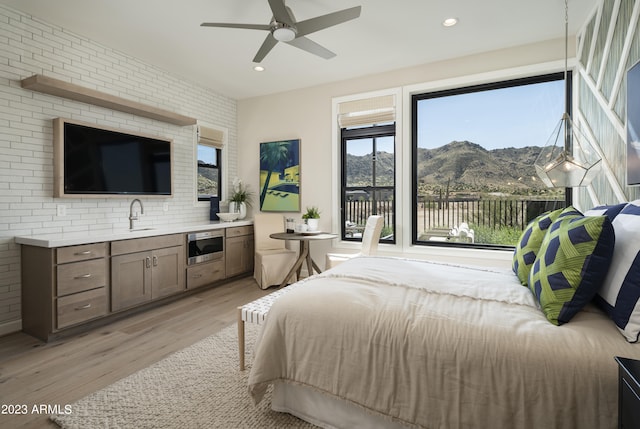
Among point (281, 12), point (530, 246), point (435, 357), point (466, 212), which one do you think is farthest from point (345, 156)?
point (435, 357)

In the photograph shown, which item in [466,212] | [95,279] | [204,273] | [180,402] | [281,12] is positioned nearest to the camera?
[180,402]

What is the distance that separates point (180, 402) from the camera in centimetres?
189

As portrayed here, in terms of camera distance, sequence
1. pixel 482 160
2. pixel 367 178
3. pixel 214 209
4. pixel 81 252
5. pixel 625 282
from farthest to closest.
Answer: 1. pixel 214 209
2. pixel 367 178
3. pixel 482 160
4. pixel 81 252
5. pixel 625 282

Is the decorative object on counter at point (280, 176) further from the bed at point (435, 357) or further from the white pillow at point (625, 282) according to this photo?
the white pillow at point (625, 282)

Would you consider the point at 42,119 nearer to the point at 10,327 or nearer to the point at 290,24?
the point at 10,327

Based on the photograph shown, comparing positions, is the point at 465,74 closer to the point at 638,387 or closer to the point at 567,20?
the point at 567,20

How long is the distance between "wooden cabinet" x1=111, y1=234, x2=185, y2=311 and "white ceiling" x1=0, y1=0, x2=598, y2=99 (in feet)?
6.91

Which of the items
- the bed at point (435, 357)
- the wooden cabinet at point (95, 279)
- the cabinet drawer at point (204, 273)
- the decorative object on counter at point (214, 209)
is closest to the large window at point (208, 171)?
the decorative object on counter at point (214, 209)

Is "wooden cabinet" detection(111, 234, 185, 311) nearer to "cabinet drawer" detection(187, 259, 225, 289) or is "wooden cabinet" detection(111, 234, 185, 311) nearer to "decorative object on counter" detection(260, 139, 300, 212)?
"cabinet drawer" detection(187, 259, 225, 289)

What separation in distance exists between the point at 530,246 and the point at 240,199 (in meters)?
3.98

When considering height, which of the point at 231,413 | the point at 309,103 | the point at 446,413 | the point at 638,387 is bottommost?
the point at 231,413

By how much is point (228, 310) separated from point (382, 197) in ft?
8.10

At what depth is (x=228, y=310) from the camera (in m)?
3.51

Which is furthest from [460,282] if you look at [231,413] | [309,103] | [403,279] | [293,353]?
[309,103]
